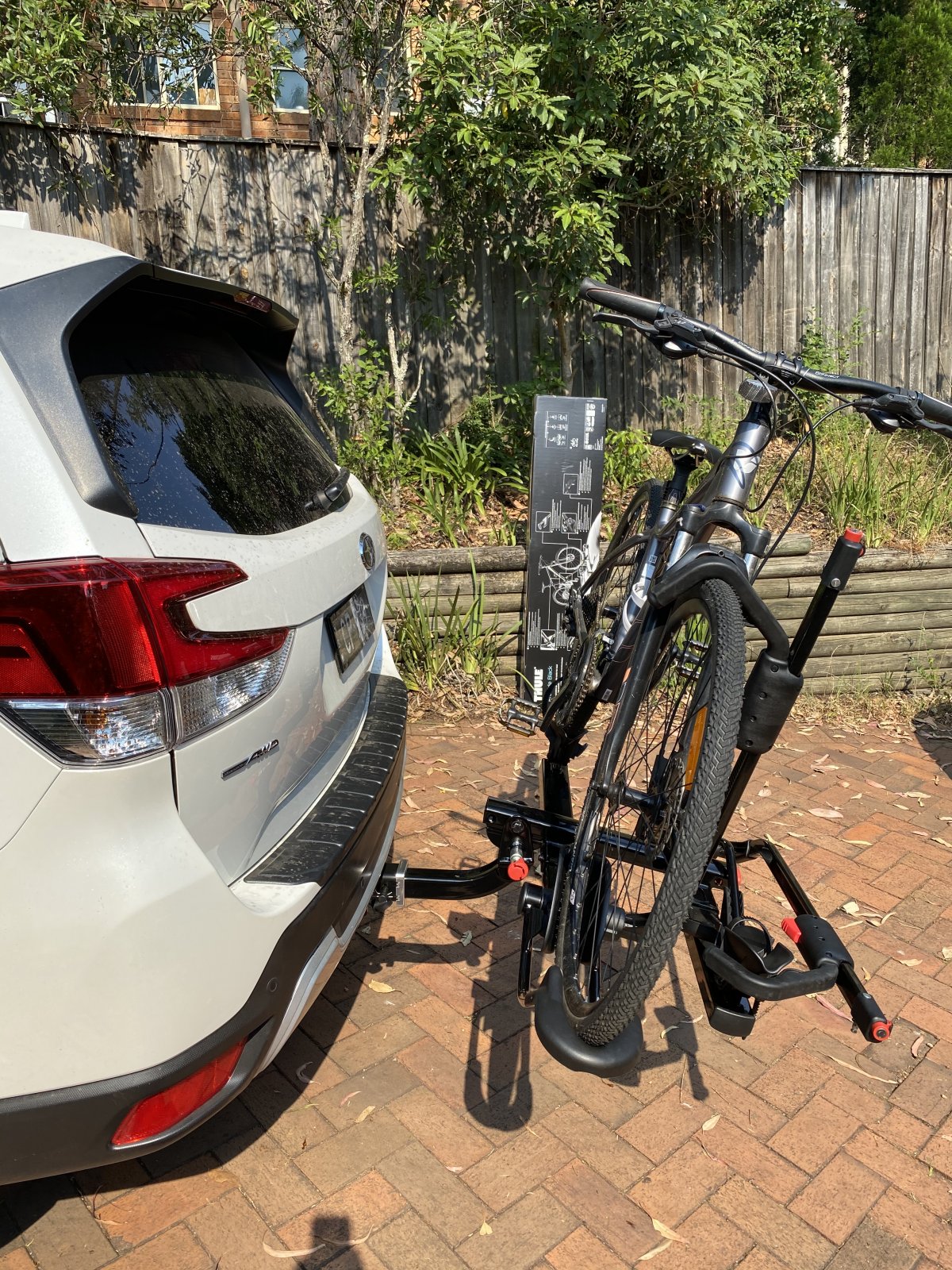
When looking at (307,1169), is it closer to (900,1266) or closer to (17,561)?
(900,1266)

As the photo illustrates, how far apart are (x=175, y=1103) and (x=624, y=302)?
2010 mm

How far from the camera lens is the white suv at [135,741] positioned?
1.63m

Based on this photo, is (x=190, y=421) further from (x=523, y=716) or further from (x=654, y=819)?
(x=523, y=716)

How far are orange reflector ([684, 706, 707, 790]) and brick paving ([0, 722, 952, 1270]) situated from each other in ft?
3.64

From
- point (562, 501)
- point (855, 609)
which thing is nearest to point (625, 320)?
point (562, 501)

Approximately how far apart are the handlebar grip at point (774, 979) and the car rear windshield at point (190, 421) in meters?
1.29

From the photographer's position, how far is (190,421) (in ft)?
7.07

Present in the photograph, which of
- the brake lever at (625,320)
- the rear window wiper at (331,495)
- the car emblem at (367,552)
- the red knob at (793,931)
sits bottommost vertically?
the red knob at (793,931)

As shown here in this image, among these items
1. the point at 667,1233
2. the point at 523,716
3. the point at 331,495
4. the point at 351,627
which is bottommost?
the point at 667,1233

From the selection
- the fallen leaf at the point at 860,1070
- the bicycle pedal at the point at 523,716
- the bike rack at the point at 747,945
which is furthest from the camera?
the bicycle pedal at the point at 523,716

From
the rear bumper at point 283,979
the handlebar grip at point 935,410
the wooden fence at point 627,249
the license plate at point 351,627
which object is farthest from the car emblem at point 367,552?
the wooden fence at point 627,249

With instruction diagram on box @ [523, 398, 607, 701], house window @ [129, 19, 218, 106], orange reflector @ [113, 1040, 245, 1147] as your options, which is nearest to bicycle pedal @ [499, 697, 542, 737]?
instruction diagram on box @ [523, 398, 607, 701]

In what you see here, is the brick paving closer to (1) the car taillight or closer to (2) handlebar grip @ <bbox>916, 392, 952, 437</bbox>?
(1) the car taillight

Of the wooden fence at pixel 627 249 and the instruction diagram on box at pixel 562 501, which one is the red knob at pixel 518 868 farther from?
the wooden fence at pixel 627 249
